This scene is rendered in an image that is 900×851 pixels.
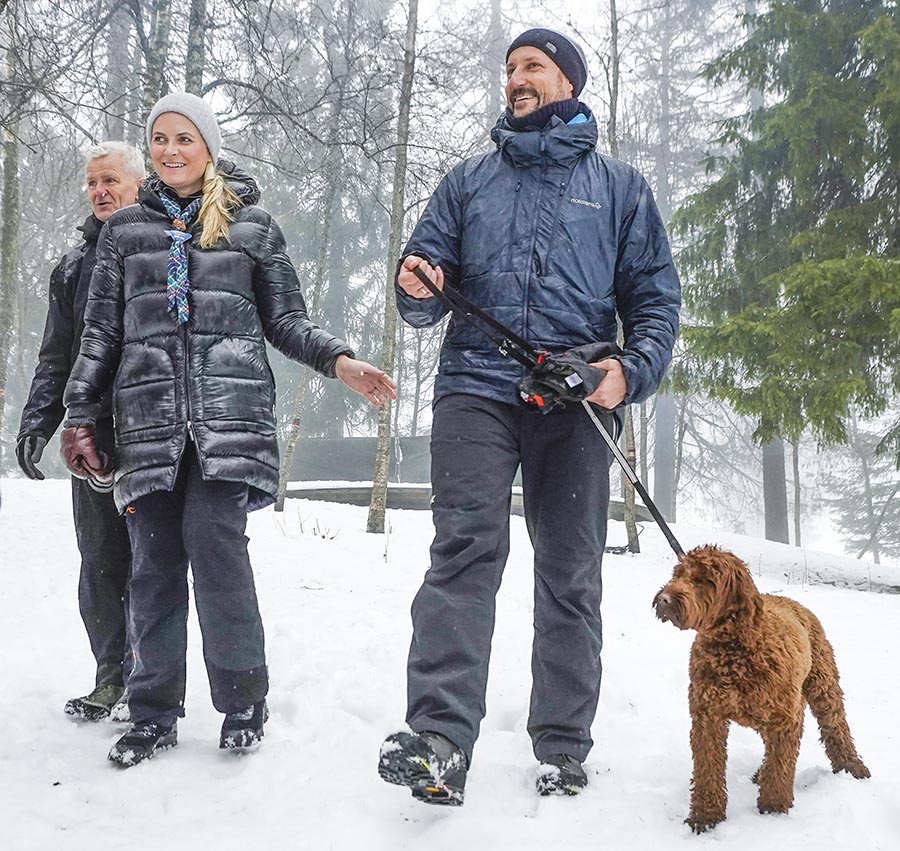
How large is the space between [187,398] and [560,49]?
1736mm

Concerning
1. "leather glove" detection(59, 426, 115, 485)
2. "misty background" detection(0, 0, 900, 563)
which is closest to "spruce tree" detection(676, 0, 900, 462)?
"misty background" detection(0, 0, 900, 563)

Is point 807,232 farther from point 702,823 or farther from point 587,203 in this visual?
point 702,823

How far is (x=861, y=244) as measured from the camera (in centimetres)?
911

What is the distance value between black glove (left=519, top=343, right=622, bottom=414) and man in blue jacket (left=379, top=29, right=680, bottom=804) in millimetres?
78

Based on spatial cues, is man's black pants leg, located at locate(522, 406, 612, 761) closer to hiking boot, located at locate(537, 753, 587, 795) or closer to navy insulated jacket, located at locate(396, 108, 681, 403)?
→ hiking boot, located at locate(537, 753, 587, 795)

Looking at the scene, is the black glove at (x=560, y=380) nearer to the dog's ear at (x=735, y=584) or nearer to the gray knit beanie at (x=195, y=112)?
the dog's ear at (x=735, y=584)

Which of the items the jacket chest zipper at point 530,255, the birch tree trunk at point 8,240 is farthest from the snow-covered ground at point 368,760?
the birch tree trunk at point 8,240

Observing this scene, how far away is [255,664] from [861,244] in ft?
28.9

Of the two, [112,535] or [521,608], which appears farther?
[521,608]

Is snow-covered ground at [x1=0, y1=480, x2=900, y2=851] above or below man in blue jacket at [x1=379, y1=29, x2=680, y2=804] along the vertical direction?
below

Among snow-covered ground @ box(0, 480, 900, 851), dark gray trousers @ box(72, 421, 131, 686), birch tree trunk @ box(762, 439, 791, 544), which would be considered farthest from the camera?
birch tree trunk @ box(762, 439, 791, 544)

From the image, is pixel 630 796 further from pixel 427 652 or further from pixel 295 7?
pixel 295 7

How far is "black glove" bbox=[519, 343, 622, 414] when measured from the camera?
2.31 m

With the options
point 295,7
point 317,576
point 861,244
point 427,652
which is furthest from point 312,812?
point 295,7
